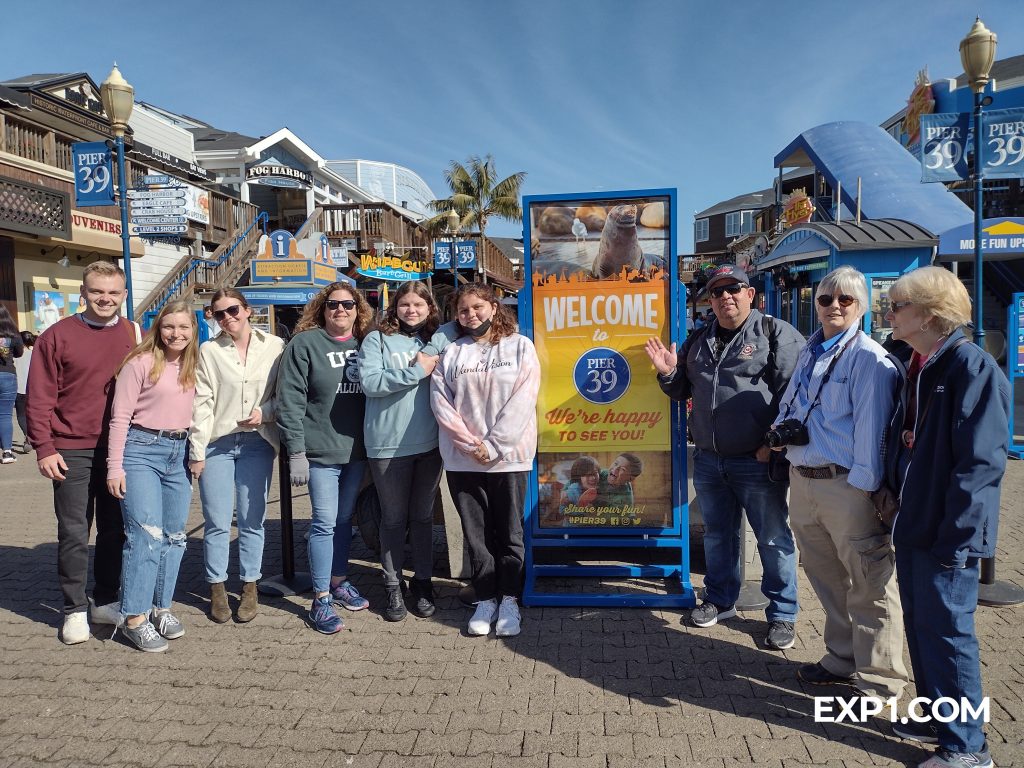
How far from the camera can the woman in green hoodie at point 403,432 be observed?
3682 millimetres

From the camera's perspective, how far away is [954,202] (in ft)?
58.7

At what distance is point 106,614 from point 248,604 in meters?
0.76

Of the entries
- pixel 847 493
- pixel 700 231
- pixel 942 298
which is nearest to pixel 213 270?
pixel 847 493

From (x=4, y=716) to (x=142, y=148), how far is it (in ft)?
63.1

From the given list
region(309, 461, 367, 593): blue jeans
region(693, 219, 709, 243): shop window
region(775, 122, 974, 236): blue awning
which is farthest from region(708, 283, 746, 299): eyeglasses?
region(693, 219, 709, 243): shop window

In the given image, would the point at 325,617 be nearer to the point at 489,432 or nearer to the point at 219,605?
the point at 219,605

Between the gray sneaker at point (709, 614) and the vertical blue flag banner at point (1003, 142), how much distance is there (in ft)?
13.8

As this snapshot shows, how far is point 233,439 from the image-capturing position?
3777 mm

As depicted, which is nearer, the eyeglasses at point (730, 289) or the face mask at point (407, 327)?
the eyeglasses at point (730, 289)

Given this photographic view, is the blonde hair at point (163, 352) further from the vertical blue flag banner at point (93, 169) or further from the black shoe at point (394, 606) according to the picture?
the vertical blue flag banner at point (93, 169)

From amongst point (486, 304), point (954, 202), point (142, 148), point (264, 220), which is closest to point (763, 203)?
point (954, 202)

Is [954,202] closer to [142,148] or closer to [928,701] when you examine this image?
[928,701]

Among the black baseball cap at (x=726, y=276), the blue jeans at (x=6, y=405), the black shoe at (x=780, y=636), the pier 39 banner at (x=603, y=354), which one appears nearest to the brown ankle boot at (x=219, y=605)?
the pier 39 banner at (x=603, y=354)

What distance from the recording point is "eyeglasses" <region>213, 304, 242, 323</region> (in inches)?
Result: 147
